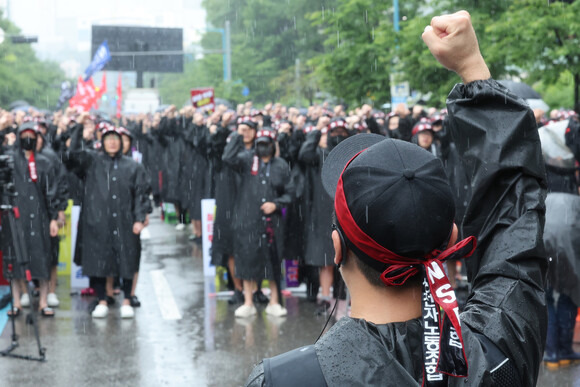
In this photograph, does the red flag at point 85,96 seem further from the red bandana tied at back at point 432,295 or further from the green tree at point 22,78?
the green tree at point 22,78

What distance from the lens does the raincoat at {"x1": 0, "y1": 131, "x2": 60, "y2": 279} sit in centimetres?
945

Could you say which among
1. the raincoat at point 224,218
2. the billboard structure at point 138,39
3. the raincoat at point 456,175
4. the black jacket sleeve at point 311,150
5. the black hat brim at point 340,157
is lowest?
the raincoat at point 224,218

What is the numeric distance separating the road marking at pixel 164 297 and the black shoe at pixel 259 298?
97cm

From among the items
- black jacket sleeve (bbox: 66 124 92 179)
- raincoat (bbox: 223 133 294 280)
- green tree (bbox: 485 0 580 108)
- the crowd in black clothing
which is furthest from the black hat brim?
green tree (bbox: 485 0 580 108)

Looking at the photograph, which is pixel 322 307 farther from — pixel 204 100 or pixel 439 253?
pixel 204 100

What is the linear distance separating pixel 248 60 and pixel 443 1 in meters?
30.3

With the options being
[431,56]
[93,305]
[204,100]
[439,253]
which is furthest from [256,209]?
[431,56]

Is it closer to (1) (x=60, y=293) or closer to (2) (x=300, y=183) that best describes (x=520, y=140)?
(2) (x=300, y=183)

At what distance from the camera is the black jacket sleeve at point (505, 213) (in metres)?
1.98

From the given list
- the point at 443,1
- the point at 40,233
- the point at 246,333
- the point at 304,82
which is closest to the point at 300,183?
the point at 246,333

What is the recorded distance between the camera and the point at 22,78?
55031mm

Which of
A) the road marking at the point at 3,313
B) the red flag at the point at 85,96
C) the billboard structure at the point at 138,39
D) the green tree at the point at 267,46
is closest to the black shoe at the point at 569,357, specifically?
the road marking at the point at 3,313

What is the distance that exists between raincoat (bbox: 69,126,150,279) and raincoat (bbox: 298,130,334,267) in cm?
189

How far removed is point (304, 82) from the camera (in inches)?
1517
